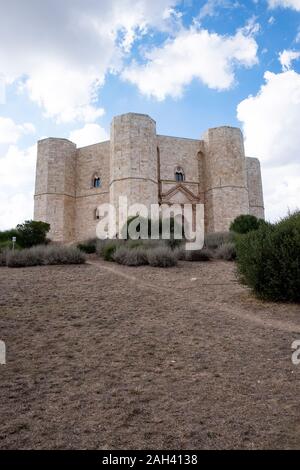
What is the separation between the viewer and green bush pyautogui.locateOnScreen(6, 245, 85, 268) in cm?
1029

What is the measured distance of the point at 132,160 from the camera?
74.0 feet

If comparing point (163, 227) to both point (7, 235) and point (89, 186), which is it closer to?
point (7, 235)

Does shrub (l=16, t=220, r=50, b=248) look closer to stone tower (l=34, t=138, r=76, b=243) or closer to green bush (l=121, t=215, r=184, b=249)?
green bush (l=121, t=215, r=184, b=249)

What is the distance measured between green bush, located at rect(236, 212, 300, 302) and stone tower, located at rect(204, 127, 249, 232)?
17618 millimetres

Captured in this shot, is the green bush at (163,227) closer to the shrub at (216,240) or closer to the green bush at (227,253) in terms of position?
the shrub at (216,240)

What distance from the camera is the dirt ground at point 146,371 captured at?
252 centimetres

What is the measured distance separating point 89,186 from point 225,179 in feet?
31.3

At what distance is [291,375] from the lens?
3.47 meters

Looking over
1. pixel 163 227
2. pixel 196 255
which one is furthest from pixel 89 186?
pixel 196 255

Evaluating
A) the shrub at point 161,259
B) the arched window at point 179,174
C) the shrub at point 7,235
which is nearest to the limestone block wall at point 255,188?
the arched window at point 179,174

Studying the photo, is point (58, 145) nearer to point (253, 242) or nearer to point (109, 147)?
point (109, 147)

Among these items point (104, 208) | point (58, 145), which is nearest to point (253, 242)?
point (104, 208)

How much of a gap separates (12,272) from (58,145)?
59.8 ft

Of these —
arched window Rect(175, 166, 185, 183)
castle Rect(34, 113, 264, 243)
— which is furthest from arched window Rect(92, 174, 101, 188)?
arched window Rect(175, 166, 185, 183)
